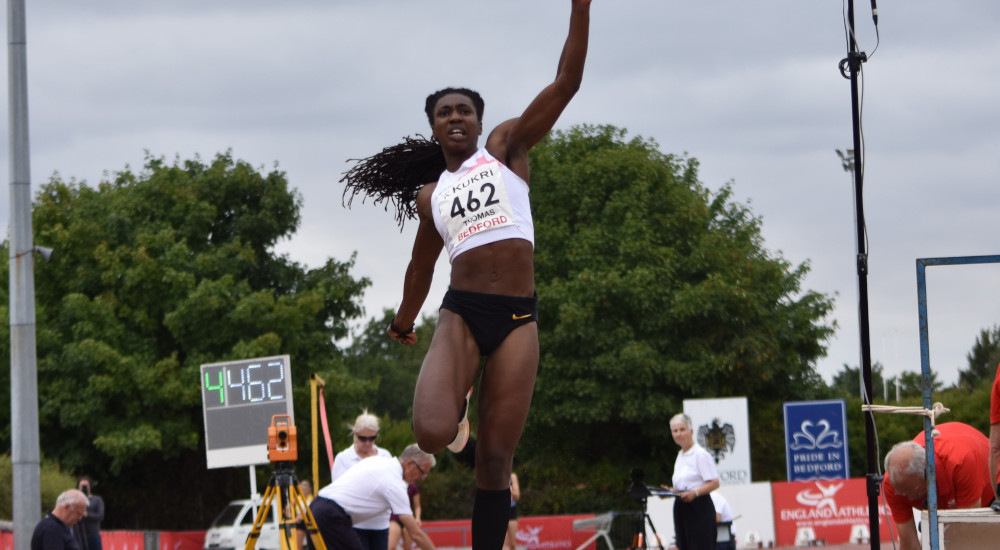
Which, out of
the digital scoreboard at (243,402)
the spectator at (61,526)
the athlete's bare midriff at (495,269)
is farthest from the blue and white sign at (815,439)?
the athlete's bare midriff at (495,269)

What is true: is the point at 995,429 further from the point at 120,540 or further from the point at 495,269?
the point at 120,540

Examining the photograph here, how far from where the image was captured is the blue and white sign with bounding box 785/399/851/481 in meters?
19.5

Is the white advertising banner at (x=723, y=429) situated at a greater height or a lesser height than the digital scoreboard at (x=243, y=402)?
lesser

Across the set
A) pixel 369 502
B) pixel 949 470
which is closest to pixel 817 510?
pixel 369 502

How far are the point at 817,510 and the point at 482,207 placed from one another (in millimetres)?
19490

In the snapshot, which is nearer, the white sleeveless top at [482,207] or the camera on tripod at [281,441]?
the white sleeveless top at [482,207]

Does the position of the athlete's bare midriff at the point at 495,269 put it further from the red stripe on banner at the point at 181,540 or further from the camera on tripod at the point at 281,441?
the red stripe on banner at the point at 181,540

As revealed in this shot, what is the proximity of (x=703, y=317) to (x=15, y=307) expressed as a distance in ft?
79.8

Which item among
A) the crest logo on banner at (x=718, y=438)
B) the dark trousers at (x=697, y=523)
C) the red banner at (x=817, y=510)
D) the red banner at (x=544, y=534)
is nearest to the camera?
the dark trousers at (x=697, y=523)

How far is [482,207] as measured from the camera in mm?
5105

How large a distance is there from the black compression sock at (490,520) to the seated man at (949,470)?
8.39 feet

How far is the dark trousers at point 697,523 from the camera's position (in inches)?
424

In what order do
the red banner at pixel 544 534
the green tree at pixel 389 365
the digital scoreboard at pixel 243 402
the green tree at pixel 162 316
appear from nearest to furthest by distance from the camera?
the digital scoreboard at pixel 243 402 < the red banner at pixel 544 534 < the green tree at pixel 162 316 < the green tree at pixel 389 365

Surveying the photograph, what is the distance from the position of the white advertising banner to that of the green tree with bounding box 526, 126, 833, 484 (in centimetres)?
1140
